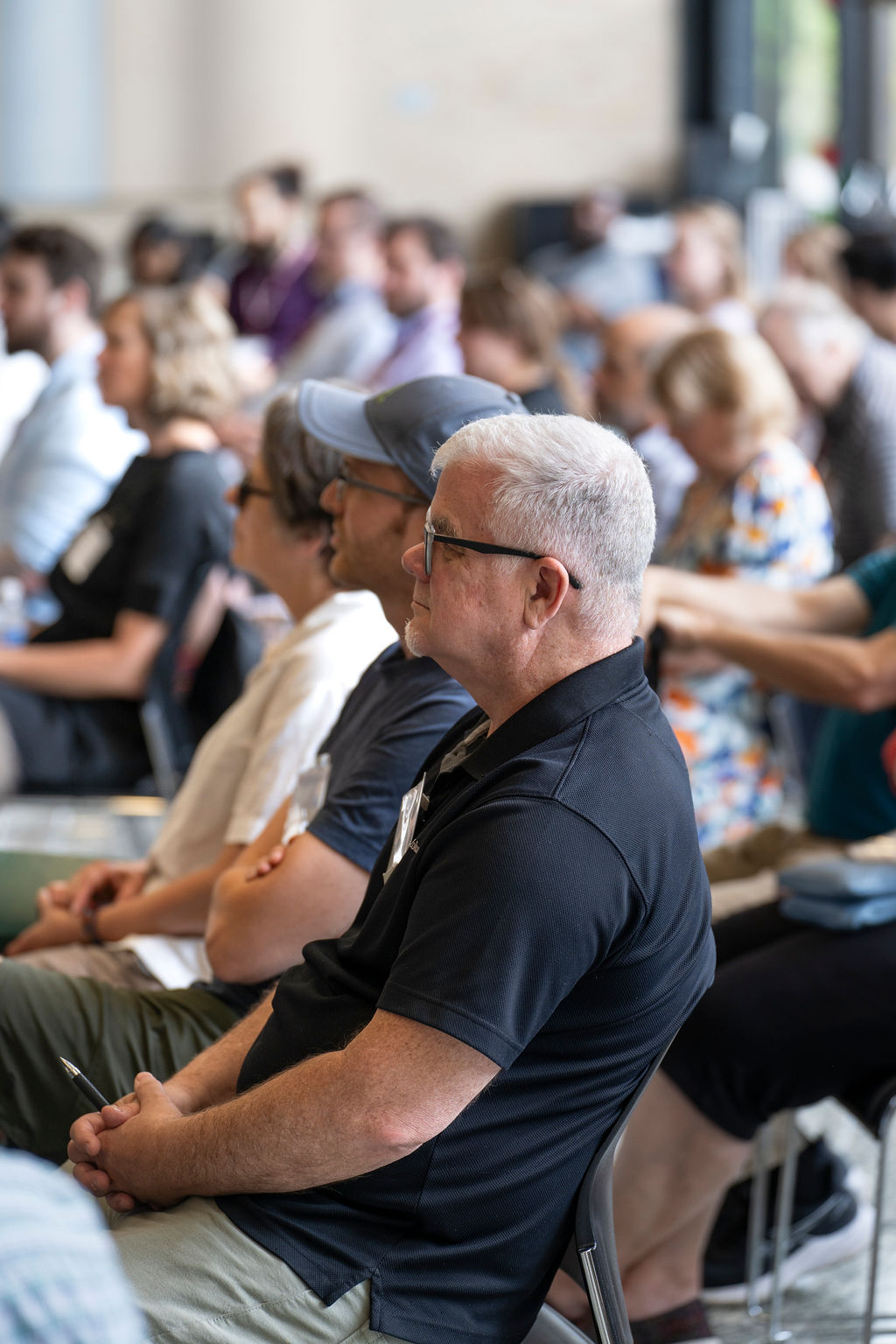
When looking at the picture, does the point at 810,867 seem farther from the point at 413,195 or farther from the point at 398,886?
the point at 413,195

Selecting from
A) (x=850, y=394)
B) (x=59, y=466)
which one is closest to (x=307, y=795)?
(x=59, y=466)

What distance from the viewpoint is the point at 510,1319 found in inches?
53.9

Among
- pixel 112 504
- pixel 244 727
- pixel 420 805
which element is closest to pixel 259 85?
pixel 112 504

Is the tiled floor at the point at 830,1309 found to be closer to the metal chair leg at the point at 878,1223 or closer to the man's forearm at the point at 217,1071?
the metal chair leg at the point at 878,1223

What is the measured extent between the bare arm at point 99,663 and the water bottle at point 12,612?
496 mm

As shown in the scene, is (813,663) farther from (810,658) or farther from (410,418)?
(410,418)

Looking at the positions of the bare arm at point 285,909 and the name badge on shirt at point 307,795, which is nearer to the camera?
the bare arm at point 285,909

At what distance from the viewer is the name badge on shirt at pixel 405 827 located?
1.42 meters

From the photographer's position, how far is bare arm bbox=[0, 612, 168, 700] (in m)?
3.25

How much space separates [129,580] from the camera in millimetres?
3332

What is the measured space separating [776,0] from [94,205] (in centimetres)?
517

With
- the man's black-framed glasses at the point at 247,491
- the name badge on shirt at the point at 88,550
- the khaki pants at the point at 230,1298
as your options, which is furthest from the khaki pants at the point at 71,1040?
the name badge on shirt at the point at 88,550

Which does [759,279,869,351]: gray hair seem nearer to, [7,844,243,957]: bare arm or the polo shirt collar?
[7,844,243,957]: bare arm

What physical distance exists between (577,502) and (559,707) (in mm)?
192
